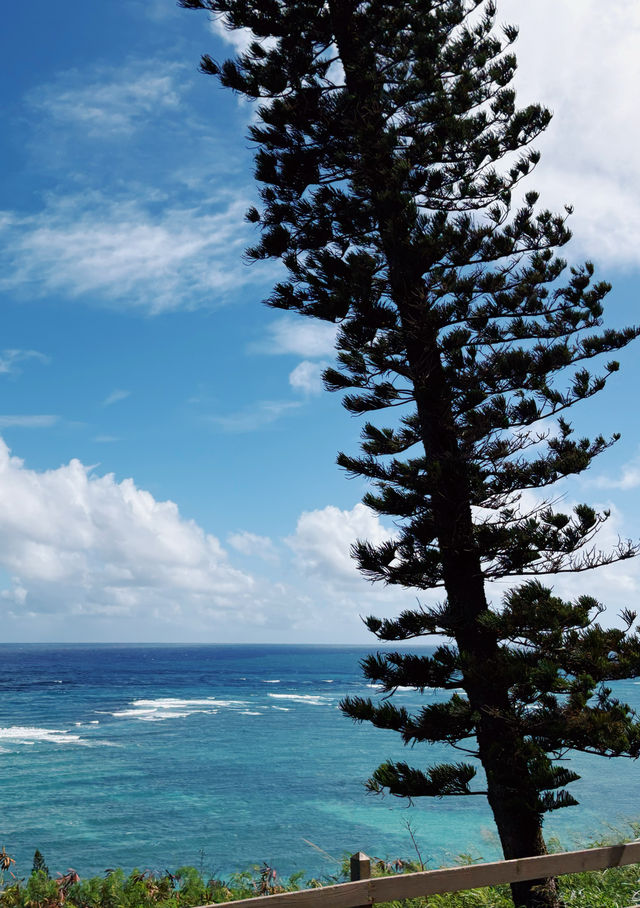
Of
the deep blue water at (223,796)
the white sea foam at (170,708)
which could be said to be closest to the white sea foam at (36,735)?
the deep blue water at (223,796)

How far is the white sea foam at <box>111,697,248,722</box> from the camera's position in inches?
1646

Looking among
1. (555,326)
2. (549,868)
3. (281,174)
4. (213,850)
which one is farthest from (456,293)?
(213,850)

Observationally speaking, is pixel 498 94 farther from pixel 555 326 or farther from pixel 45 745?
pixel 45 745

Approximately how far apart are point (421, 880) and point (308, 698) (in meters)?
54.7

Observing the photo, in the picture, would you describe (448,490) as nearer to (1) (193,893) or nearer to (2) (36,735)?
(1) (193,893)

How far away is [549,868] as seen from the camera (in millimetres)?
3619

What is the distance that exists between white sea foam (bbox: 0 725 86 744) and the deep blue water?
7 centimetres

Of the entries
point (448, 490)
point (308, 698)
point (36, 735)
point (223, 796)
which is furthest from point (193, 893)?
point (308, 698)

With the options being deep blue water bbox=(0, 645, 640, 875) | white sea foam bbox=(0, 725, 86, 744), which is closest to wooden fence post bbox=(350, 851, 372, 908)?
deep blue water bbox=(0, 645, 640, 875)

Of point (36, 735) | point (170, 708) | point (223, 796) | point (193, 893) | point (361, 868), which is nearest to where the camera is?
point (361, 868)

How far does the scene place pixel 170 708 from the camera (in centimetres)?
4672

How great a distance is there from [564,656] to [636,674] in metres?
0.76

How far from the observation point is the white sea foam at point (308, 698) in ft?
169

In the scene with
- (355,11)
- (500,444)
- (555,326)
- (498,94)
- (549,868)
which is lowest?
(549,868)
